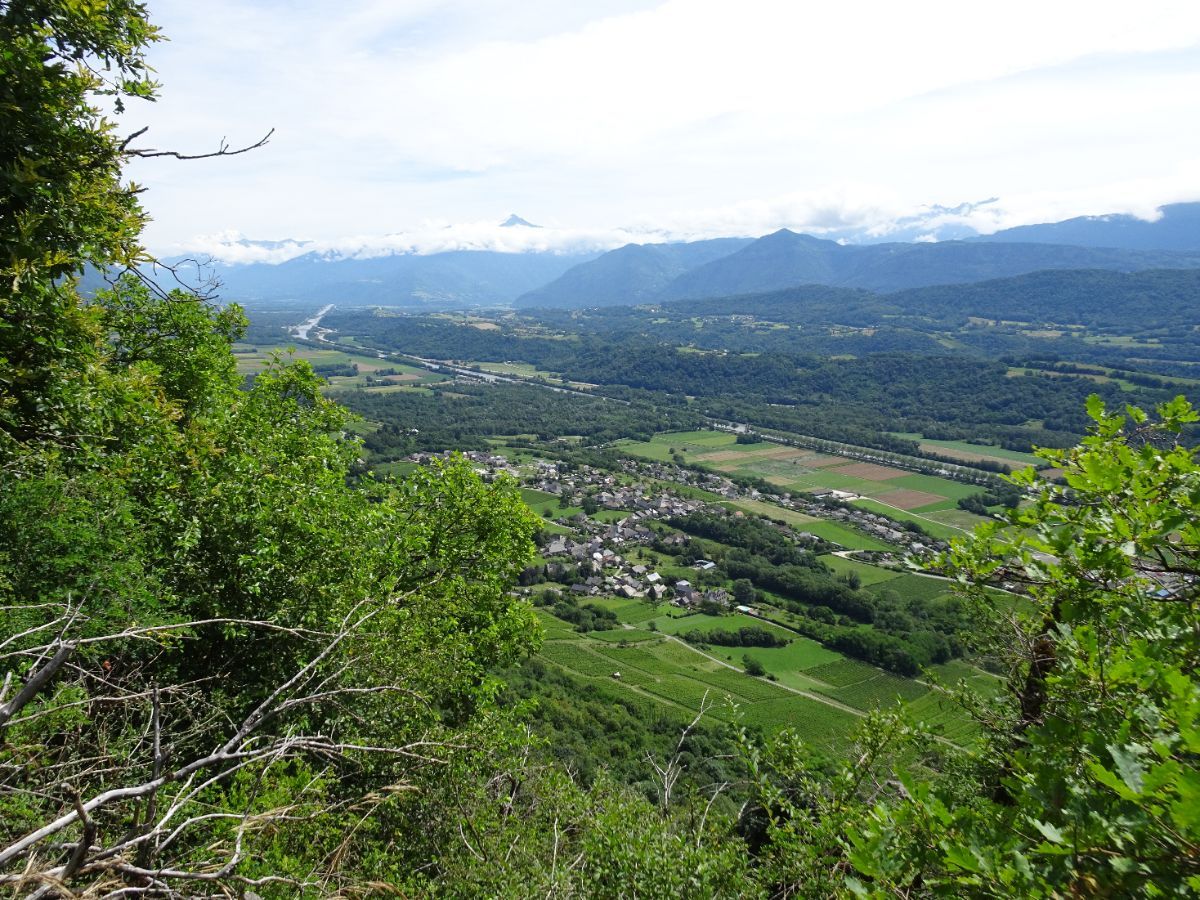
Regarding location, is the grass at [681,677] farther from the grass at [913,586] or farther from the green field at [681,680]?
the grass at [913,586]

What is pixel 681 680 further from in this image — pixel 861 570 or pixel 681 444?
pixel 681 444

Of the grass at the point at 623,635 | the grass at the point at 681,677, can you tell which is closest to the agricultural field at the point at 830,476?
the grass at the point at 623,635

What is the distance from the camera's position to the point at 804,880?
6.95m

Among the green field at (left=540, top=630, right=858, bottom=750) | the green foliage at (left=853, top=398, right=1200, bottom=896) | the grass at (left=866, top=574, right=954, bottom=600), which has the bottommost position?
the grass at (left=866, top=574, right=954, bottom=600)

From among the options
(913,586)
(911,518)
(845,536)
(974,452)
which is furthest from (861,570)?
(974,452)

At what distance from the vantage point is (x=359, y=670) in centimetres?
830

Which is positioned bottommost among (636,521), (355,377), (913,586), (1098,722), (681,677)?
(913,586)

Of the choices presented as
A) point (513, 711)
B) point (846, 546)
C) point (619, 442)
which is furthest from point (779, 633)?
point (619, 442)

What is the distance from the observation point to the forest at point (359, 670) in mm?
2957

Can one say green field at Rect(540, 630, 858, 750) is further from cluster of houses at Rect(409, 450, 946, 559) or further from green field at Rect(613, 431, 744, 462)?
green field at Rect(613, 431, 744, 462)

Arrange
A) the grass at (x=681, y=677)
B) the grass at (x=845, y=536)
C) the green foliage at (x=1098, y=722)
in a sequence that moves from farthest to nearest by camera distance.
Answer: the grass at (x=845, y=536) → the grass at (x=681, y=677) → the green foliage at (x=1098, y=722)

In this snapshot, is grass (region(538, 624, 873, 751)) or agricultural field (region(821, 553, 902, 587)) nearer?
grass (region(538, 624, 873, 751))

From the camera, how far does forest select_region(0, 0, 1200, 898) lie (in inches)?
116

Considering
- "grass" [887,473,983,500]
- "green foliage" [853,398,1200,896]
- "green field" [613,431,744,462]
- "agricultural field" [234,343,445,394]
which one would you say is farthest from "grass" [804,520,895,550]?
"agricultural field" [234,343,445,394]
